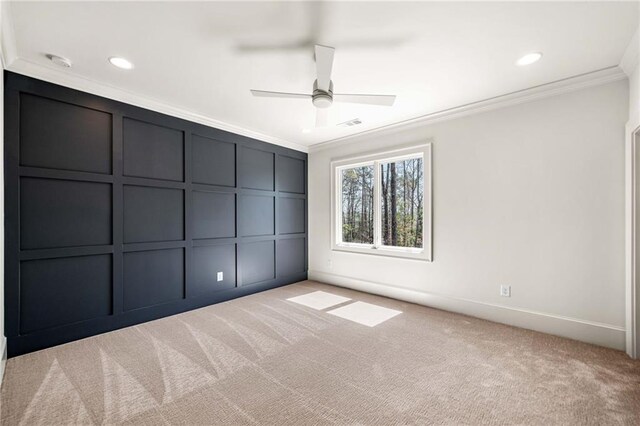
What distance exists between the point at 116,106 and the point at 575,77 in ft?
14.7

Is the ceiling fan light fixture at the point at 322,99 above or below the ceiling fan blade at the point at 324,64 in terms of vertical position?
below

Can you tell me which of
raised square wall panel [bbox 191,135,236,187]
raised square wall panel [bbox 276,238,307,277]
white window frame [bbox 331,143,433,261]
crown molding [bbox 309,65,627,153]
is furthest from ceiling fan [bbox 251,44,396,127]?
raised square wall panel [bbox 276,238,307,277]

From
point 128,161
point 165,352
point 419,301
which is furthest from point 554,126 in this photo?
point 128,161

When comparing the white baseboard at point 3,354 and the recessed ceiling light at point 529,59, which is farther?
the recessed ceiling light at point 529,59

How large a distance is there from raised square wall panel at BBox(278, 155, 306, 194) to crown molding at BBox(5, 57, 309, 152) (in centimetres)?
89

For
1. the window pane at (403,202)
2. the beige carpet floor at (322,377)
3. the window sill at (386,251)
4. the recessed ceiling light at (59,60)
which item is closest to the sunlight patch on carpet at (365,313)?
the beige carpet floor at (322,377)

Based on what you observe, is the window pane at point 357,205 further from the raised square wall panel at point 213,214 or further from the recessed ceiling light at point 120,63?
the recessed ceiling light at point 120,63

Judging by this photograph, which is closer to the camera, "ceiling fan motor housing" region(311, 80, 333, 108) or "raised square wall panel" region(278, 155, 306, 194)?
"ceiling fan motor housing" region(311, 80, 333, 108)

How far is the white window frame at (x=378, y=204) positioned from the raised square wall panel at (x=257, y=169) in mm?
1052

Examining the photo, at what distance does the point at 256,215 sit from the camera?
4.32 m

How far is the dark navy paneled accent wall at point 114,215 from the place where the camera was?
2387 mm

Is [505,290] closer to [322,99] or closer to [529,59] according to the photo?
[529,59]

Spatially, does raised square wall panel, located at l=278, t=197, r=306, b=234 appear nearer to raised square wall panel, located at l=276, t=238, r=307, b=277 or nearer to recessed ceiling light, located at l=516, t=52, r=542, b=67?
raised square wall panel, located at l=276, t=238, r=307, b=277

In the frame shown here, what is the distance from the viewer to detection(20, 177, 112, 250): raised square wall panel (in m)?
2.41
